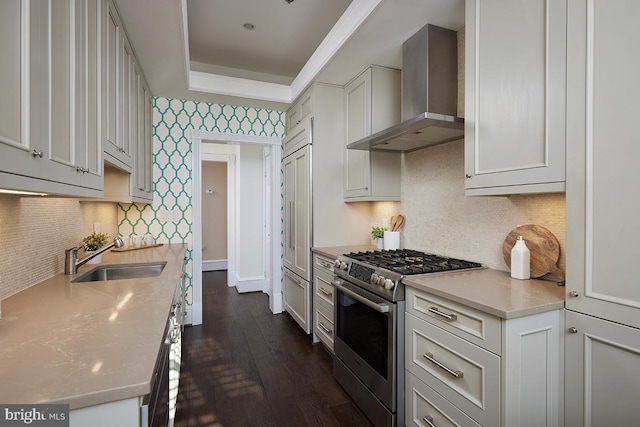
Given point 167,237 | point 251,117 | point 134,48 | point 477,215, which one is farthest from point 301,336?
point 134,48

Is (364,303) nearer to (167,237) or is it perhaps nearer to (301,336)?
(301,336)

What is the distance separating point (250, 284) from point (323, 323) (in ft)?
7.62

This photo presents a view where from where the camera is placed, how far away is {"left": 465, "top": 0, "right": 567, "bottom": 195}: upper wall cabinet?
50.4 inches

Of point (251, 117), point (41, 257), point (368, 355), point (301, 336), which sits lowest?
point (301, 336)

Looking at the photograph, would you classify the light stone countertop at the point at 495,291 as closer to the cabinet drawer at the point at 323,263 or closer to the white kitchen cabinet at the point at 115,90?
the cabinet drawer at the point at 323,263

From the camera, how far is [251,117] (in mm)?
3705

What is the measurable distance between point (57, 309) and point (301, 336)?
228 centimetres

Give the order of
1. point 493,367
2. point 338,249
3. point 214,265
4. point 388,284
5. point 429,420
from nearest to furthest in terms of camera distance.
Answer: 1. point 493,367
2. point 429,420
3. point 388,284
4. point 338,249
5. point 214,265

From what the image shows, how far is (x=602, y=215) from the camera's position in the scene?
1.12 m

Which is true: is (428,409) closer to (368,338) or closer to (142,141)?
(368,338)

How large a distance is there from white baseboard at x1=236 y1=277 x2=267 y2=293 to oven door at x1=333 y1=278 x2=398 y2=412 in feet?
8.85


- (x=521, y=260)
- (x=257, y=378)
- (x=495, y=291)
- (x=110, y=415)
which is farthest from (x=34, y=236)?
(x=521, y=260)

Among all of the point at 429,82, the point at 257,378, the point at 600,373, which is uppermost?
the point at 429,82

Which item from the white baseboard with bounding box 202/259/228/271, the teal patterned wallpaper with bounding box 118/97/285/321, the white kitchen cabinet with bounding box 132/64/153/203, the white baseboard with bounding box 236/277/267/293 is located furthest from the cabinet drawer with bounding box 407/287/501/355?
the white baseboard with bounding box 202/259/228/271
